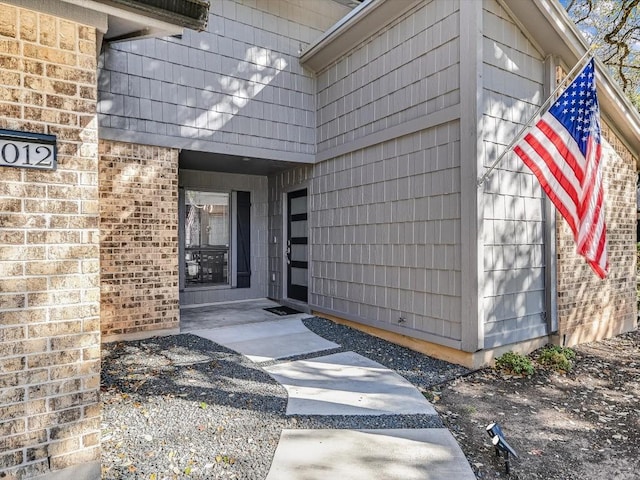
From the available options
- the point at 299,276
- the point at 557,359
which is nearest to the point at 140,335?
the point at 299,276

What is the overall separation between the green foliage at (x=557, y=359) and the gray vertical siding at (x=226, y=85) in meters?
4.78

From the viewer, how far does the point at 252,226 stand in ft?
28.2

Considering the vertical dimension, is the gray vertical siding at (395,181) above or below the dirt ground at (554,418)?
above

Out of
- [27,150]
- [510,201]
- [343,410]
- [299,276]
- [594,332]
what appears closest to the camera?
[27,150]

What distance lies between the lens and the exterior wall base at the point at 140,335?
17.6 feet

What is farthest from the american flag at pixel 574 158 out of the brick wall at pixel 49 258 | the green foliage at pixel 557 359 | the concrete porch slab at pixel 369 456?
the brick wall at pixel 49 258

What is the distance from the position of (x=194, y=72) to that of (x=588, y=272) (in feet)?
21.8

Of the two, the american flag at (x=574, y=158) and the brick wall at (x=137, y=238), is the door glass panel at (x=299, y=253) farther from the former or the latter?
the american flag at (x=574, y=158)

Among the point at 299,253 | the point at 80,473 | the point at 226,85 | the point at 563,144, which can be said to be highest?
the point at 226,85

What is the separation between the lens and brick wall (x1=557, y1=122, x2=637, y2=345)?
5617mm

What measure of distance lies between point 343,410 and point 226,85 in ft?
17.1

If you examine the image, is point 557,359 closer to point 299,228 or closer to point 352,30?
point 299,228

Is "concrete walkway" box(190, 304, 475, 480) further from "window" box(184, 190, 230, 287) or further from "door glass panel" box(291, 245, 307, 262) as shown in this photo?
"window" box(184, 190, 230, 287)

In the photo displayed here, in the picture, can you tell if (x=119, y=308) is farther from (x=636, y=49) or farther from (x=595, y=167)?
(x=636, y=49)
